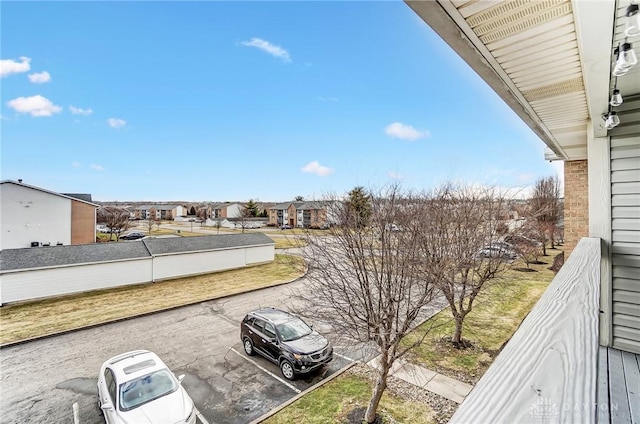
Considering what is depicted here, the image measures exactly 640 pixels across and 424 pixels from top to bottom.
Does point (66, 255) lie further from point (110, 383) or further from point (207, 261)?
point (110, 383)

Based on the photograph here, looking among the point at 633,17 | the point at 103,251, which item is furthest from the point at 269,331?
the point at 103,251

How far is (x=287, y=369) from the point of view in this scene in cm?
675

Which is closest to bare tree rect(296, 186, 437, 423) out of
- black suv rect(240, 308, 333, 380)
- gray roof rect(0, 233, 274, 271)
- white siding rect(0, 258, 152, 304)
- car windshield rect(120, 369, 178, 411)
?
black suv rect(240, 308, 333, 380)

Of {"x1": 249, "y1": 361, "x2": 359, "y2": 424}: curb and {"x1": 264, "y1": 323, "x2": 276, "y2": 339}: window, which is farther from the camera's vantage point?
{"x1": 264, "y1": 323, "x2": 276, "y2": 339}: window

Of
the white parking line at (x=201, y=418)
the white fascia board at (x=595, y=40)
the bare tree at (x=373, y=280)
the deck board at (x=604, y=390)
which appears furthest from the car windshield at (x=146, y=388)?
the white fascia board at (x=595, y=40)

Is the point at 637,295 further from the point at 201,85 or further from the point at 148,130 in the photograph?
the point at 148,130

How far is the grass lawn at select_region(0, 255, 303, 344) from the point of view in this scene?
33.1ft

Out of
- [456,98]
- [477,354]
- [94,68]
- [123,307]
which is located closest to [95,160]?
[94,68]

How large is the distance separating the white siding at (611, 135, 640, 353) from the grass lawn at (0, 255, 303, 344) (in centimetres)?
627

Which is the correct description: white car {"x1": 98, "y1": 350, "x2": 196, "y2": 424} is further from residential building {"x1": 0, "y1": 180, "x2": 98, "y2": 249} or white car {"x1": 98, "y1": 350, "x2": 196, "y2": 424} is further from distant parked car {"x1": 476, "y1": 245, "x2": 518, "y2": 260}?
residential building {"x1": 0, "y1": 180, "x2": 98, "y2": 249}

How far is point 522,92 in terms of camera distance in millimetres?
3084

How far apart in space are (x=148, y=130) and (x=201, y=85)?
12.2 metres

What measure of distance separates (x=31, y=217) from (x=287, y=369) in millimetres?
25020

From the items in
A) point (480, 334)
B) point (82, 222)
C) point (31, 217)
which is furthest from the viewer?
point (82, 222)
